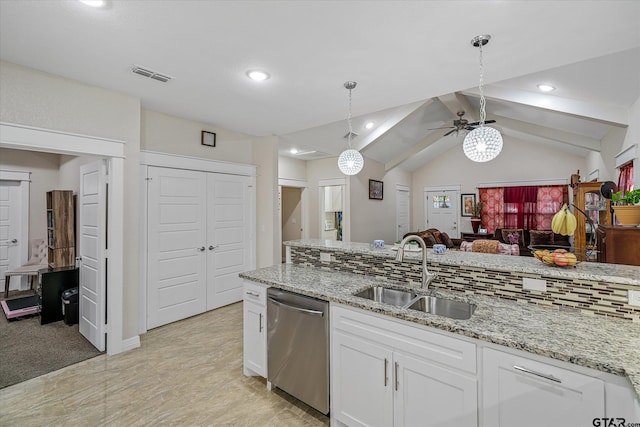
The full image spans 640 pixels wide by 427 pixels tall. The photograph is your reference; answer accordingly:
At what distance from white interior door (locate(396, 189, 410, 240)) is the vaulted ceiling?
4.93m

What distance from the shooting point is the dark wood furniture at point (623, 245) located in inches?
84.0

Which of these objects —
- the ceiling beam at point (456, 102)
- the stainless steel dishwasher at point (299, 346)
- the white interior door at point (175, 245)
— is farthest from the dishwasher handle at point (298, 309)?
the ceiling beam at point (456, 102)

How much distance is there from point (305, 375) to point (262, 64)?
245 centimetres

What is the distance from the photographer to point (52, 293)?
372 cm

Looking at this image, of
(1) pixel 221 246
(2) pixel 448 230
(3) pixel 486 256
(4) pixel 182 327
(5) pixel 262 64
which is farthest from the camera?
(2) pixel 448 230

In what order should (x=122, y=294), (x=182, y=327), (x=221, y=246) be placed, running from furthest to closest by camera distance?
(x=221, y=246) → (x=182, y=327) → (x=122, y=294)

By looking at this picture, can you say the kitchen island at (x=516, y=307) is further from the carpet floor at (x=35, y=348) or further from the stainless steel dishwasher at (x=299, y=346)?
the carpet floor at (x=35, y=348)

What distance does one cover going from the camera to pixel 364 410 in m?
1.75

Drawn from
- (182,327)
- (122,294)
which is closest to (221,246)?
(182,327)

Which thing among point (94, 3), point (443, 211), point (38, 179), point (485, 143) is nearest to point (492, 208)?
point (443, 211)

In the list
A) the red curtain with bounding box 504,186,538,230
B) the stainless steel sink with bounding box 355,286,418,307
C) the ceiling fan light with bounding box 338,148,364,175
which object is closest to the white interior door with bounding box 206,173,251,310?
the ceiling fan light with bounding box 338,148,364,175

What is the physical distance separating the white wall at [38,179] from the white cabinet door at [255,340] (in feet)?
17.0

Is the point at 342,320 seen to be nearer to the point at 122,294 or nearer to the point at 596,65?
the point at 122,294

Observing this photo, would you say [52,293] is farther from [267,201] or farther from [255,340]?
[255,340]
